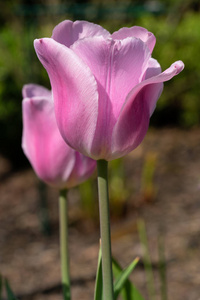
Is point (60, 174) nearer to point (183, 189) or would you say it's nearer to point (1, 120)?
point (183, 189)

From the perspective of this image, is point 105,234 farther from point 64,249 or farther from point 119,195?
point 119,195

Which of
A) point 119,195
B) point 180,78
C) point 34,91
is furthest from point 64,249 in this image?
point 180,78

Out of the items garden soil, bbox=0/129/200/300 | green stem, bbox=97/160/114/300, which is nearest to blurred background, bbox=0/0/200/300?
garden soil, bbox=0/129/200/300

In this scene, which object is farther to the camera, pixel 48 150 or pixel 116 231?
pixel 116 231

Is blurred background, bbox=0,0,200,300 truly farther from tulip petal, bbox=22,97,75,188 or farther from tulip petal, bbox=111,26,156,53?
tulip petal, bbox=111,26,156,53

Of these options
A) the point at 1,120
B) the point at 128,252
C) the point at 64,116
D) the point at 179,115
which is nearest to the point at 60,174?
the point at 64,116

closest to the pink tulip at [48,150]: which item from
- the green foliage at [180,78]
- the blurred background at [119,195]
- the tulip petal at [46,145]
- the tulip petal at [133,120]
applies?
the tulip petal at [46,145]

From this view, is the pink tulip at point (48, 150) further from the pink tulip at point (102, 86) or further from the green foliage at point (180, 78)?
the green foliage at point (180, 78)
